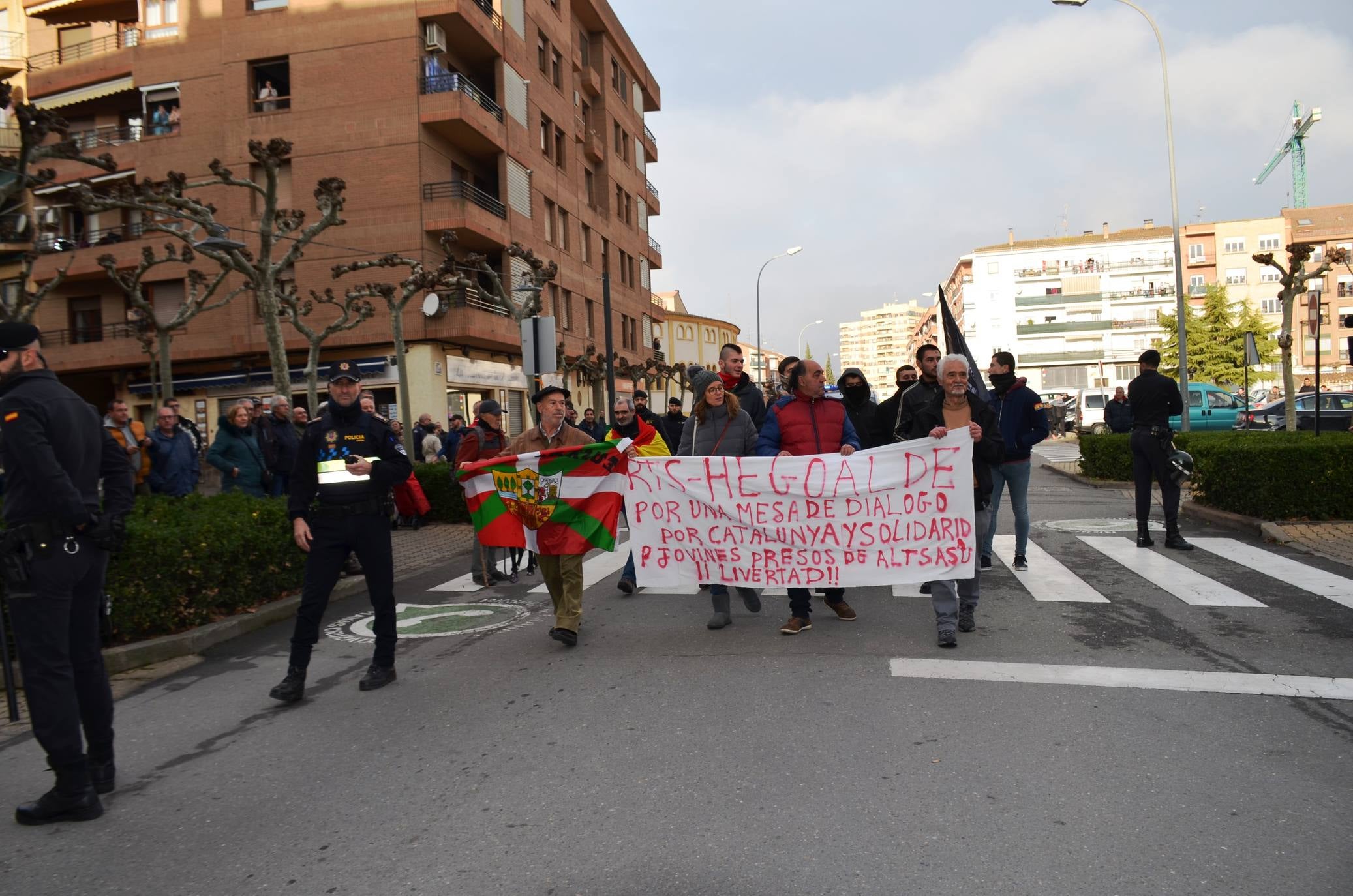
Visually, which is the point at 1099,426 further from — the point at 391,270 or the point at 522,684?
the point at 522,684

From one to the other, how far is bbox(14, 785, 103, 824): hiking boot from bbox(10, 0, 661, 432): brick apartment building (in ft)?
85.5

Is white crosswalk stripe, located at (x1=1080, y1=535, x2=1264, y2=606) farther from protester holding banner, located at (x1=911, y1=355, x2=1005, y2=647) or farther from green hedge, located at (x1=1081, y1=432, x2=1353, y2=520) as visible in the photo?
protester holding banner, located at (x1=911, y1=355, x2=1005, y2=647)

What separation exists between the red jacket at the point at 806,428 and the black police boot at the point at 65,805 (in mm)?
4598

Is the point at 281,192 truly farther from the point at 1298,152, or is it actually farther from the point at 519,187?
the point at 1298,152

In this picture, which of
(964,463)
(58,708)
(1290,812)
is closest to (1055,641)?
(964,463)

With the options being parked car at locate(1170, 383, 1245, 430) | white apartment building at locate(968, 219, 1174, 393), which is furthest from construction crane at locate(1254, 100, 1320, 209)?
parked car at locate(1170, 383, 1245, 430)

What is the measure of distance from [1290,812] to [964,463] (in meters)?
3.41

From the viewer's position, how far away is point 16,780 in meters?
4.50

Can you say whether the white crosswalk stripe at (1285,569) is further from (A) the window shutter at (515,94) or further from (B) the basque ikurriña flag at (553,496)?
(A) the window shutter at (515,94)

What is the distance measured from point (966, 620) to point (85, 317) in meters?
37.9

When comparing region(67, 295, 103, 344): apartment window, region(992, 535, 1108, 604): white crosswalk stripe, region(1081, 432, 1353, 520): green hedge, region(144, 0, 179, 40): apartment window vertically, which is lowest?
region(992, 535, 1108, 604): white crosswalk stripe

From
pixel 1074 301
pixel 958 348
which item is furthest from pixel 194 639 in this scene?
pixel 1074 301

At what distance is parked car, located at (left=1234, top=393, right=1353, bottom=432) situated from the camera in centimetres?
2306

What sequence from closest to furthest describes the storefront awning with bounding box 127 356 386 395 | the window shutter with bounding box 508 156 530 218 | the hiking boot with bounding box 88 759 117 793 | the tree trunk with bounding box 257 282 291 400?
the hiking boot with bounding box 88 759 117 793 < the tree trunk with bounding box 257 282 291 400 < the storefront awning with bounding box 127 356 386 395 < the window shutter with bounding box 508 156 530 218
